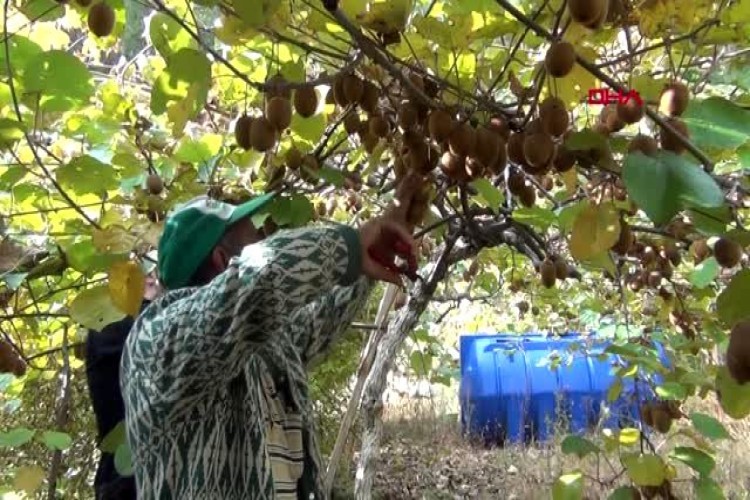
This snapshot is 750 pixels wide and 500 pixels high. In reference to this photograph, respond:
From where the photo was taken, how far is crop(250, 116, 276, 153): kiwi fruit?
1.05 metres

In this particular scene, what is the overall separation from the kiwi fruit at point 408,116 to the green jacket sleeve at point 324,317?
36cm

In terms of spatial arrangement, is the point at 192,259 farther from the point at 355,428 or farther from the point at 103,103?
the point at 355,428

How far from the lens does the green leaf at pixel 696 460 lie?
1509 millimetres

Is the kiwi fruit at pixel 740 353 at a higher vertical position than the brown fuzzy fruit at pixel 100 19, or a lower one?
lower

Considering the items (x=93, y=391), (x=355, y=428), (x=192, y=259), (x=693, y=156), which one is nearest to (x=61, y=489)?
(x=355, y=428)

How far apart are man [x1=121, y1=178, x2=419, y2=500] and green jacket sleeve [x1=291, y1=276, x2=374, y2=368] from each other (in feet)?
0.13

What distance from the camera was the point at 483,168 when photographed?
107 centimetres

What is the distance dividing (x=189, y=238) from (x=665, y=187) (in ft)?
1.99

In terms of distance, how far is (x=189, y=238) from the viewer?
3.85ft

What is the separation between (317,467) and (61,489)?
6.39ft

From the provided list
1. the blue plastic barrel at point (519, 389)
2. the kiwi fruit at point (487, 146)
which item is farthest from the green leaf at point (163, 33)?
the blue plastic barrel at point (519, 389)

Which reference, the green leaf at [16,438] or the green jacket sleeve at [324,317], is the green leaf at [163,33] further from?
the green leaf at [16,438]

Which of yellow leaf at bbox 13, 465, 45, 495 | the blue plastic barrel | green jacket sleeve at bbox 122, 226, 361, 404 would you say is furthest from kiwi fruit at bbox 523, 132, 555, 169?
the blue plastic barrel

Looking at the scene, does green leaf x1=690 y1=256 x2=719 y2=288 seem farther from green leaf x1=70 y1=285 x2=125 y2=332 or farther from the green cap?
green leaf x1=70 y1=285 x2=125 y2=332
